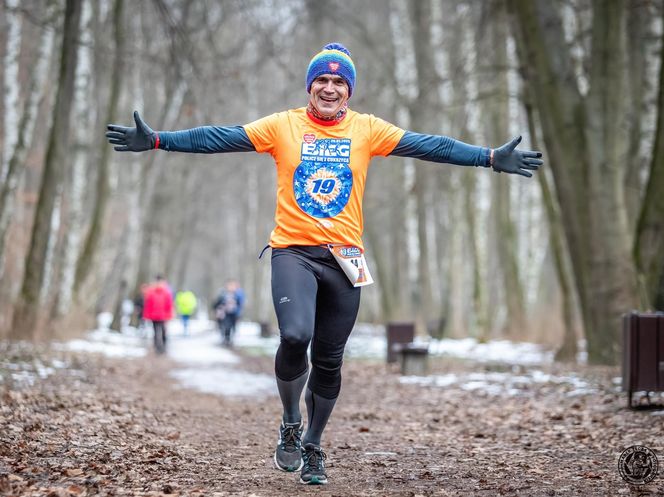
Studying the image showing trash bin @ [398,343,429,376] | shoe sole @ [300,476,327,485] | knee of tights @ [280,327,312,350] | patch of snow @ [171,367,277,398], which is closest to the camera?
knee of tights @ [280,327,312,350]

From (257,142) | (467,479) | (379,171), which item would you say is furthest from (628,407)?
(379,171)

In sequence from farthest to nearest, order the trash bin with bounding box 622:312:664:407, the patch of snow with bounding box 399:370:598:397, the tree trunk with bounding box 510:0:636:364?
1. the tree trunk with bounding box 510:0:636:364
2. the patch of snow with bounding box 399:370:598:397
3. the trash bin with bounding box 622:312:664:407

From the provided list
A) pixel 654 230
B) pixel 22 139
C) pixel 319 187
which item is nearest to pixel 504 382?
pixel 654 230

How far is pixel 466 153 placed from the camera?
561 cm

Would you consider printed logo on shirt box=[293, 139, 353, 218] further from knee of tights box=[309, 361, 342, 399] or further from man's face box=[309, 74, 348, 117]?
knee of tights box=[309, 361, 342, 399]

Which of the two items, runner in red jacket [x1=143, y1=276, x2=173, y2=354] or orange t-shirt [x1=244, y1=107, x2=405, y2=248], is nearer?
orange t-shirt [x1=244, y1=107, x2=405, y2=248]

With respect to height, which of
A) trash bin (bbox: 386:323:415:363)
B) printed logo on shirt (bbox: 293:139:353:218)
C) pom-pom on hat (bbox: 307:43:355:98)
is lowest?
trash bin (bbox: 386:323:415:363)

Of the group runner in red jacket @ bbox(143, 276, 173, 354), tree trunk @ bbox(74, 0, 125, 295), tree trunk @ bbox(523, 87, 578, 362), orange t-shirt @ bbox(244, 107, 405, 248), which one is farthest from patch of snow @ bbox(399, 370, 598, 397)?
tree trunk @ bbox(74, 0, 125, 295)

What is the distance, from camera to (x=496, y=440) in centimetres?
774

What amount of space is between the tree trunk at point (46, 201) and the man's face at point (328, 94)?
11.0 m

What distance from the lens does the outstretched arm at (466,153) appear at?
5.61m

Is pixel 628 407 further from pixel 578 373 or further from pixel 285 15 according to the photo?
pixel 285 15

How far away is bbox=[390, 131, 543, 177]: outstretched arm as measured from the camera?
561 centimetres

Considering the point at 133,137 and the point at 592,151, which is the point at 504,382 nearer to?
the point at 592,151
